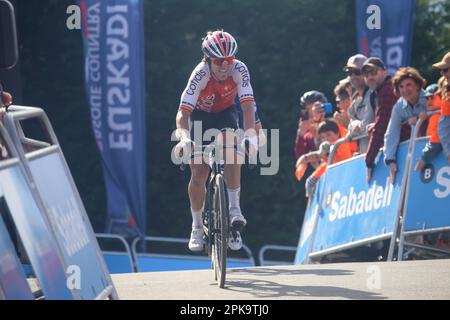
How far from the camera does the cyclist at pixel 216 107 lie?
9477mm

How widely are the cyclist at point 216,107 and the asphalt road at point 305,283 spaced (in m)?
0.49

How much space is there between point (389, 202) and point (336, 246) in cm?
120

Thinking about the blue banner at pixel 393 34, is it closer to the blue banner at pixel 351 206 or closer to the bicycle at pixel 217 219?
the blue banner at pixel 351 206

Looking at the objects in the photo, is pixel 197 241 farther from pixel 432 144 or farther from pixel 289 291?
pixel 432 144

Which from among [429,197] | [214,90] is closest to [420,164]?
[429,197]

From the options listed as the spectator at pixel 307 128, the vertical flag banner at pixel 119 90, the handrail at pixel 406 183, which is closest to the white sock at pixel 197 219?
the handrail at pixel 406 183

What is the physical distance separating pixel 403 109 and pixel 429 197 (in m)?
0.97

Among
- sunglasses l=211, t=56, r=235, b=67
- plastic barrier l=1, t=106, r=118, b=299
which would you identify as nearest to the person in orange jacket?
sunglasses l=211, t=56, r=235, b=67

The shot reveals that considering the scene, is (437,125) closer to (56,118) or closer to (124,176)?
(124,176)

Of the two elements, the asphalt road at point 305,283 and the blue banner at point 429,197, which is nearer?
the asphalt road at point 305,283

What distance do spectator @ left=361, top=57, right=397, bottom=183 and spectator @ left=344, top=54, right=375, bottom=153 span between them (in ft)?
1.24

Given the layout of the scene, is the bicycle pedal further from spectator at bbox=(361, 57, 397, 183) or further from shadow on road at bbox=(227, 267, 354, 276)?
spectator at bbox=(361, 57, 397, 183)

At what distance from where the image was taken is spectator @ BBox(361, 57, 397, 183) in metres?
12.5
